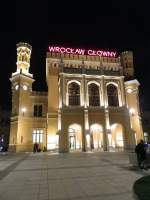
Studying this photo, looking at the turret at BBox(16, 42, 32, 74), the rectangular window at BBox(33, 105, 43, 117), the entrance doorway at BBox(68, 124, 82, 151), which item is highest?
the turret at BBox(16, 42, 32, 74)

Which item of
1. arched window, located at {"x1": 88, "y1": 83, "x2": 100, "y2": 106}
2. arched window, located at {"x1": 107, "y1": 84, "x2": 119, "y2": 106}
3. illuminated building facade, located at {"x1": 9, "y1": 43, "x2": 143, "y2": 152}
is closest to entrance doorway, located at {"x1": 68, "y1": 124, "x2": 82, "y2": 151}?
illuminated building facade, located at {"x1": 9, "y1": 43, "x2": 143, "y2": 152}

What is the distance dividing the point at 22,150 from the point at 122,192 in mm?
35783

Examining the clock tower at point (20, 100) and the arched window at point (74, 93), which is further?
the clock tower at point (20, 100)

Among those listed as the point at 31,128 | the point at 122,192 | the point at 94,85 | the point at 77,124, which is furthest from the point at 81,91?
the point at 122,192

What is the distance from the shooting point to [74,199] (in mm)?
6801

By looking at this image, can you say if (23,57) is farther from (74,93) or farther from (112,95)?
(112,95)

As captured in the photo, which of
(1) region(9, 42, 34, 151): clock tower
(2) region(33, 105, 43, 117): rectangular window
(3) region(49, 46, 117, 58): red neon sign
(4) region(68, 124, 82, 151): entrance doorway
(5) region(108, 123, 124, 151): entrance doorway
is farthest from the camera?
(3) region(49, 46, 117, 58): red neon sign

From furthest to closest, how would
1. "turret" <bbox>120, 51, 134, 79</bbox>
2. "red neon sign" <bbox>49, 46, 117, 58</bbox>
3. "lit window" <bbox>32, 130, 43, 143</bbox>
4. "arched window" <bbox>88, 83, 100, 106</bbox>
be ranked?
"turret" <bbox>120, 51, 134, 79</bbox>, "red neon sign" <bbox>49, 46, 117, 58</bbox>, "lit window" <bbox>32, 130, 43, 143</bbox>, "arched window" <bbox>88, 83, 100, 106</bbox>

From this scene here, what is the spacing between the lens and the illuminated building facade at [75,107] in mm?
37250

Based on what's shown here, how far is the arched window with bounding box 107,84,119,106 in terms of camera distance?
4106 centimetres

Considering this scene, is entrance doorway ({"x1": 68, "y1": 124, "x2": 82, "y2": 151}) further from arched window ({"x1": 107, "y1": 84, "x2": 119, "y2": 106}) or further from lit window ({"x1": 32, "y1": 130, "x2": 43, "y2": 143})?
arched window ({"x1": 107, "y1": 84, "x2": 119, "y2": 106})

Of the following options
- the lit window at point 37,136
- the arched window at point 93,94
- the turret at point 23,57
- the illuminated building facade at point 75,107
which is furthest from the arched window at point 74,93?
the turret at point 23,57

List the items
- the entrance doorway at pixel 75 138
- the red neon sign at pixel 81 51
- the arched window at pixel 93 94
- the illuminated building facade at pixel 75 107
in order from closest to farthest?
the illuminated building facade at pixel 75 107 → the arched window at pixel 93 94 → the entrance doorway at pixel 75 138 → the red neon sign at pixel 81 51

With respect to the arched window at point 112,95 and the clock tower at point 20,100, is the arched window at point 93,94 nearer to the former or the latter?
the arched window at point 112,95
